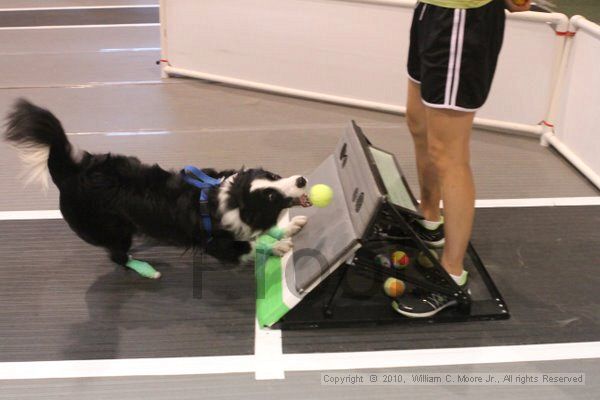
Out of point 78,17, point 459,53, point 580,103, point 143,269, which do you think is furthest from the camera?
point 78,17

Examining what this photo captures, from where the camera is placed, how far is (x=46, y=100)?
3.66 metres

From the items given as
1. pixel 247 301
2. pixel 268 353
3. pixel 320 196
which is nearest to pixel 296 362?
pixel 268 353

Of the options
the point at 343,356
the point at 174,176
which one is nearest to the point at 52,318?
the point at 174,176

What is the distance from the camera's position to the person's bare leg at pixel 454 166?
173 centimetres

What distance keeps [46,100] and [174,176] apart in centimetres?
216

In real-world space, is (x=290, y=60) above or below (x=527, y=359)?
above

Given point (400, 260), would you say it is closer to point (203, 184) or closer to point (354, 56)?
point (203, 184)

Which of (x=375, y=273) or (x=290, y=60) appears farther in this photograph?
(x=290, y=60)

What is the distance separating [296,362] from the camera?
69.9 inches

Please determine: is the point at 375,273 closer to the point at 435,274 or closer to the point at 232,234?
the point at 435,274

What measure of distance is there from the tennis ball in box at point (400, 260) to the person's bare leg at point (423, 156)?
0.66ft

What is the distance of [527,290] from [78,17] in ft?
16.2

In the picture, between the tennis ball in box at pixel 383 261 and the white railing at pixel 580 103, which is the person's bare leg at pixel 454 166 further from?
the white railing at pixel 580 103

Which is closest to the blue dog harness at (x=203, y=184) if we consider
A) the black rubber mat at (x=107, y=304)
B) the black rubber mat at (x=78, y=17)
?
the black rubber mat at (x=107, y=304)
